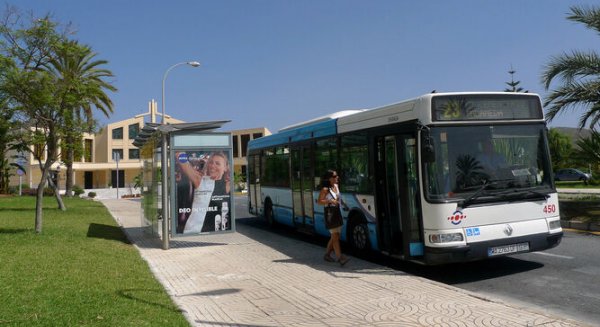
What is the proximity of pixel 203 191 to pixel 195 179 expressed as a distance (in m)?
0.34

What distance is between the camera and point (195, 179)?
11812 millimetres

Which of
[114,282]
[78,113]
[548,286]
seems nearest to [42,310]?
[114,282]

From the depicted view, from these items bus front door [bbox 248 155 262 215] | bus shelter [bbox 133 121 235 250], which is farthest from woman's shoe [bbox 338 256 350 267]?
bus front door [bbox 248 155 262 215]

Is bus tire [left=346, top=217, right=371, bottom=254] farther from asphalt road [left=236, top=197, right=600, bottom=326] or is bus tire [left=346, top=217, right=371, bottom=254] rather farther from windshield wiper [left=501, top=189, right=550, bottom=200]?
windshield wiper [left=501, top=189, right=550, bottom=200]

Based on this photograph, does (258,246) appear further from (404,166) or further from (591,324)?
(591,324)

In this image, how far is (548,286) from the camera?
23.6 ft

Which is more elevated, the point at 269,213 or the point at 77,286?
the point at 269,213

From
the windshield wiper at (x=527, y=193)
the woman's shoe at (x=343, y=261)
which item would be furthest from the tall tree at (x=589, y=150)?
the woman's shoe at (x=343, y=261)

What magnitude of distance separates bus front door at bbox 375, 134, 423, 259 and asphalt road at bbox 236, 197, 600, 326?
28.3 inches

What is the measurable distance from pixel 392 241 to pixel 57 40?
1066 centimetres

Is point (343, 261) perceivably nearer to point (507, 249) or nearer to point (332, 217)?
point (332, 217)

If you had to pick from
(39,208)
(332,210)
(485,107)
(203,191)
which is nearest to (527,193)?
(485,107)

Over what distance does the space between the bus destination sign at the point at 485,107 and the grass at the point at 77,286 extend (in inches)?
193

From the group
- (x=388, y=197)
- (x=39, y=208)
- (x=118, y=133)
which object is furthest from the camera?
(x=118, y=133)
